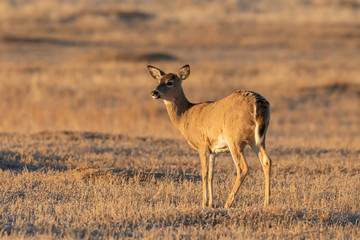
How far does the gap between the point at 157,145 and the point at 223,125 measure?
21.2ft

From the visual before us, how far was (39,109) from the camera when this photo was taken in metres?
23.2

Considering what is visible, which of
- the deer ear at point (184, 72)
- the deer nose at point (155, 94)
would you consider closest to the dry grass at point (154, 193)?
the deer nose at point (155, 94)

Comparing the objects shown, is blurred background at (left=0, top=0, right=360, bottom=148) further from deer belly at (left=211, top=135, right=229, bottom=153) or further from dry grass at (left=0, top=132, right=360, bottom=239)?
deer belly at (left=211, top=135, right=229, bottom=153)

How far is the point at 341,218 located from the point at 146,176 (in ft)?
13.2

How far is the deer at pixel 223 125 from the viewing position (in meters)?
8.75

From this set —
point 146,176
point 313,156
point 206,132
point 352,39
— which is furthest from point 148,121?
point 352,39

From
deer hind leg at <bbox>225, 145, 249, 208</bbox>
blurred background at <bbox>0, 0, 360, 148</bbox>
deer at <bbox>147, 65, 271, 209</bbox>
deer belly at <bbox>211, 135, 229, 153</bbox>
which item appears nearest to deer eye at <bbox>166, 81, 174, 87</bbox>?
deer at <bbox>147, 65, 271, 209</bbox>

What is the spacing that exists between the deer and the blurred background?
7328mm

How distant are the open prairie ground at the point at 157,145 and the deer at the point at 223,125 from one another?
60cm

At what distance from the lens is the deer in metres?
8.75

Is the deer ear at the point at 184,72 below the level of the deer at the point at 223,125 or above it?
above

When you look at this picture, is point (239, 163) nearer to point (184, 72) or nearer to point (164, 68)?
point (184, 72)

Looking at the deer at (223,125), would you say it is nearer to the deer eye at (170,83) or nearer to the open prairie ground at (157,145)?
the deer eye at (170,83)

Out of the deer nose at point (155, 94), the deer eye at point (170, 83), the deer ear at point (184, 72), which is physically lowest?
the deer nose at point (155, 94)
